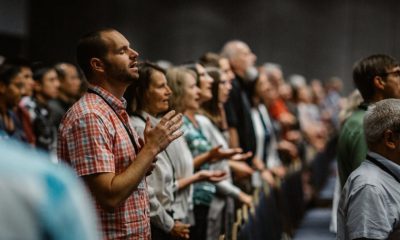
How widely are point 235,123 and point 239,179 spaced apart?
0.55 m

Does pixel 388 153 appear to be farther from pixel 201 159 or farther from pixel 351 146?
pixel 201 159

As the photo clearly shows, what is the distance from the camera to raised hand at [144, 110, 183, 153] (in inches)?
101

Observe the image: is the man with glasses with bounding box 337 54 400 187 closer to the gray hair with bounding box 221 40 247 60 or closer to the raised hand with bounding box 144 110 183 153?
the raised hand with bounding box 144 110 183 153

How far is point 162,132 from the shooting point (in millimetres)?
A: 2582

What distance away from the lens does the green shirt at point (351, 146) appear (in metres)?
3.57

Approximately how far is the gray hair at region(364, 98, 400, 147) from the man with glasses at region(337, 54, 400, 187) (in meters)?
0.94

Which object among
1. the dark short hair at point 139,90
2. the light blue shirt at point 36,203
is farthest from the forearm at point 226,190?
the light blue shirt at point 36,203

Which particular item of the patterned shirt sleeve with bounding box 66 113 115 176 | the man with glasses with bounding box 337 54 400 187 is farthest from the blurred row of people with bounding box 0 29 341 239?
the man with glasses with bounding box 337 54 400 187

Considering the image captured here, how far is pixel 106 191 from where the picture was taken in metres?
2.51

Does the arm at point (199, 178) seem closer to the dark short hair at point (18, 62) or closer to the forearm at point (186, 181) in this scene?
the forearm at point (186, 181)

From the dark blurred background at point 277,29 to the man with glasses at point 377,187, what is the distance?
44.6 feet

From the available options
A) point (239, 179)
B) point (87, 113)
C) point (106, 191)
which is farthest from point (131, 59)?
point (239, 179)

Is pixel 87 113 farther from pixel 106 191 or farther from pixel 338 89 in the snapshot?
pixel 338 89

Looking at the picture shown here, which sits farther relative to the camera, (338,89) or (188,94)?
(338,89)
